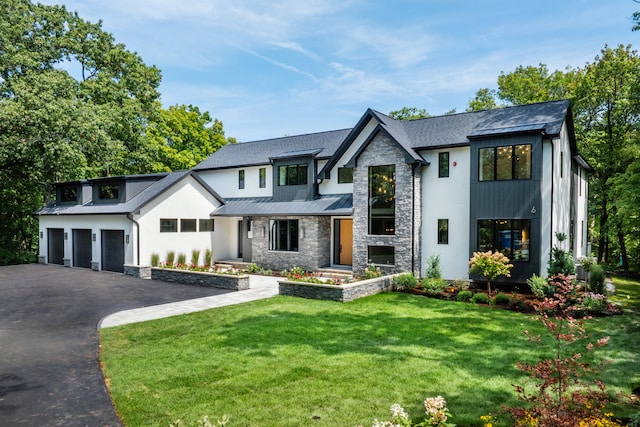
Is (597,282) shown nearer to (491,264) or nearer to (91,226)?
(491,264)

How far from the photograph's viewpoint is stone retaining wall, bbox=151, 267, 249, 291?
16.1 m

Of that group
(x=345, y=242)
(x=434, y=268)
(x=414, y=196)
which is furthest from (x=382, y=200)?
(x=345, y=242)

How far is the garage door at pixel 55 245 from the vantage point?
2467cm

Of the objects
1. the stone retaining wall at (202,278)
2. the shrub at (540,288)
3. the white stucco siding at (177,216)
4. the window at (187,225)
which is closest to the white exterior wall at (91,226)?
the white stucco siding at (177,216)

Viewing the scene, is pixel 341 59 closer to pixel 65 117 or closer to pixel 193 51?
pixel 193 51

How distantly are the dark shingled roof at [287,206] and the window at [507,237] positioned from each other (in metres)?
6.27

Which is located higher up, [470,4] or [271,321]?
[470,4]

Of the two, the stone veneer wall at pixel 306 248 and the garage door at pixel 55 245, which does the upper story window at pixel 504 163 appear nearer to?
the stone veneer wall at pixel 306 248

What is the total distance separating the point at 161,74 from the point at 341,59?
20853 mm

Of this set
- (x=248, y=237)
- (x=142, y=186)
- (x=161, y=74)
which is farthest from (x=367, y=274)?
(x=161, y=74)

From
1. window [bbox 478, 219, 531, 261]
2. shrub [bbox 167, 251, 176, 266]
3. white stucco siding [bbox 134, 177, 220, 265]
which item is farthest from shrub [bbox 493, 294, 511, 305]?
white stucco siding [bbox 134, 177, 220, 265]

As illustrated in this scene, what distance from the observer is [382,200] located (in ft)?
59.8

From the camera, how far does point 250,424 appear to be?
5332 millimetres

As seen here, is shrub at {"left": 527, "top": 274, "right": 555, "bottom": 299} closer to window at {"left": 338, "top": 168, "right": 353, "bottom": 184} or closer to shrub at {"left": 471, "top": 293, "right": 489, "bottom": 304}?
shrub at {"left": 471, "top": 293, "right": 489, "bottom": 304}
